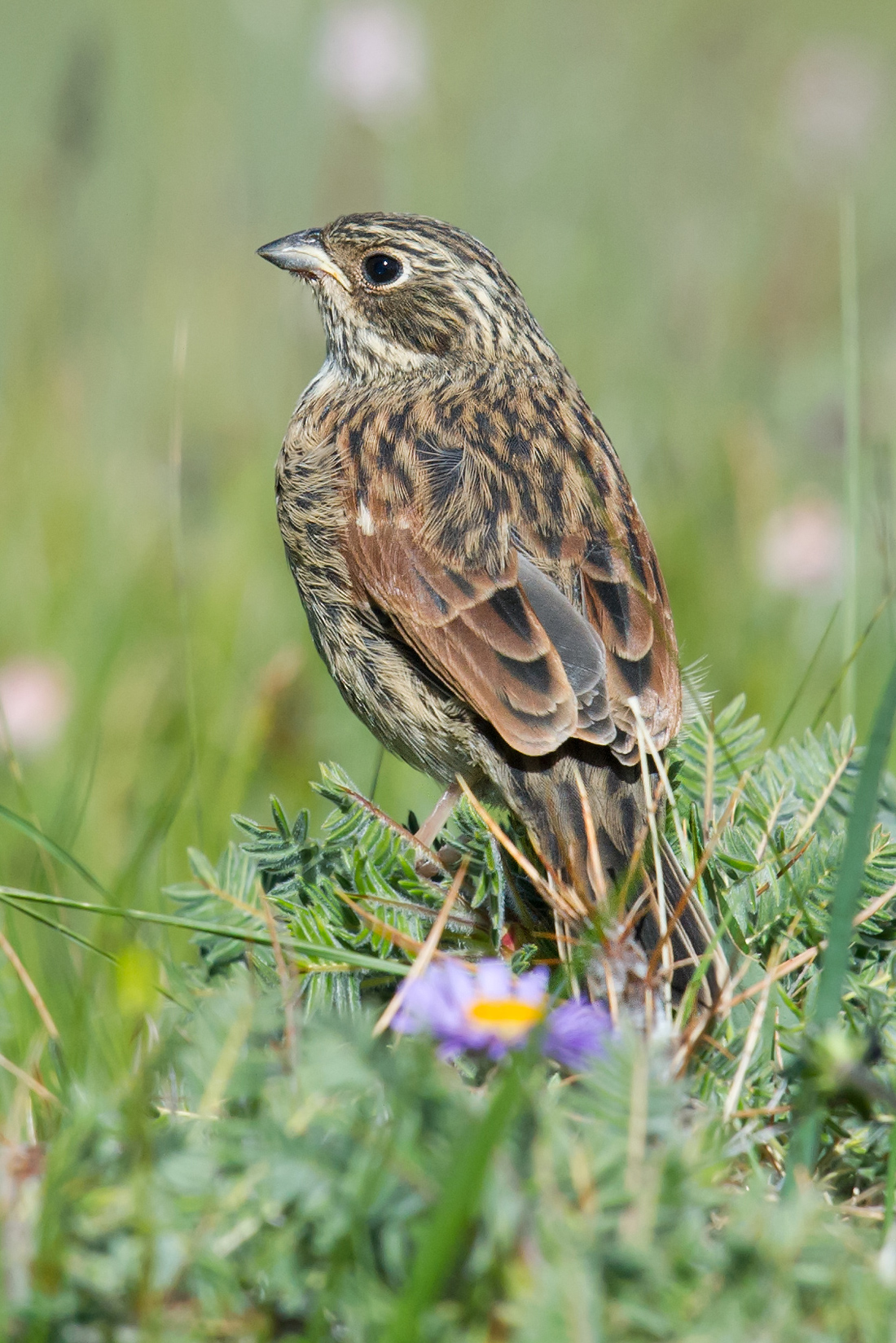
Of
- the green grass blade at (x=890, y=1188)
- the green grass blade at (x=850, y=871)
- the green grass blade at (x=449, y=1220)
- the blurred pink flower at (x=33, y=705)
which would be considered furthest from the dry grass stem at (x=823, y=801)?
the blurred pink flower at (x=33, y=705)

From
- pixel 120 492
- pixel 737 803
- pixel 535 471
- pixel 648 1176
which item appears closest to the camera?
pixel 648 1176

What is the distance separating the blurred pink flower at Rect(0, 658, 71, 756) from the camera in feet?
16.9

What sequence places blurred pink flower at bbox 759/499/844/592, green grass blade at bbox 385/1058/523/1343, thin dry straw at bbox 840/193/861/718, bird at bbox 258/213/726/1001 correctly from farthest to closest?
blurred pink flower at bbox 759/499/844/592 → thin dry straw at bbox 840/193/861/718 → bird at bbox 258/213/726/1001 → green grass blade at bbox 385/1058/523/1343

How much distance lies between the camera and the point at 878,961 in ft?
9.62

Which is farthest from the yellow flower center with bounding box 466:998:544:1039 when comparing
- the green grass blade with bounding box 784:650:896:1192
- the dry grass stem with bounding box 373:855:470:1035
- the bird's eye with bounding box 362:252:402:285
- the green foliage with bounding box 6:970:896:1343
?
the bird's eye with bounding box 362:252:402:285

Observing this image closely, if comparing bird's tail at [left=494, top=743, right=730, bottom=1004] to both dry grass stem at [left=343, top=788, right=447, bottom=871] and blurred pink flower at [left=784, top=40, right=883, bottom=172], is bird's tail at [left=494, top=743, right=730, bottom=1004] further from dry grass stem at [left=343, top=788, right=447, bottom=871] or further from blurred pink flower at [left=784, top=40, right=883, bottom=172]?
blurred pink flower at [left=784, top=40, right=883, bottom=172]

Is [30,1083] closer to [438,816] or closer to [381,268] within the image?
[438,816]

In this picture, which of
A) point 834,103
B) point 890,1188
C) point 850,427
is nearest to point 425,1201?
point 890,1188

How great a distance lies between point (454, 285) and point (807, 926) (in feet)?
8.44

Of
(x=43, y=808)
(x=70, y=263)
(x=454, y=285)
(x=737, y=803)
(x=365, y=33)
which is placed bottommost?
(x=43, y=808)

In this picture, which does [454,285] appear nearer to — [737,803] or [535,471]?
[535,471]

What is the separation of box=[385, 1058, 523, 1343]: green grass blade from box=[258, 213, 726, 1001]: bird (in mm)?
956

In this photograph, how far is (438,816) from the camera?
3.80 meters

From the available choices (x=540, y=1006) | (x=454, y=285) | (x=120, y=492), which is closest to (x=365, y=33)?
(x=120, y=492)
